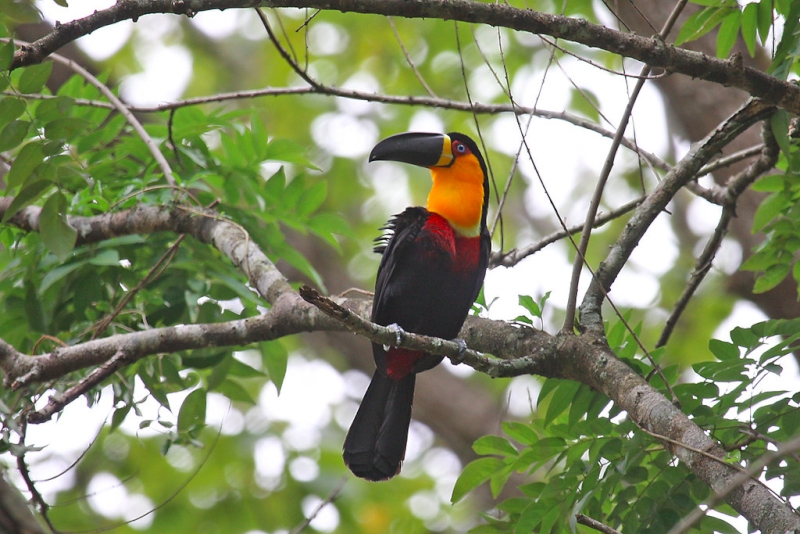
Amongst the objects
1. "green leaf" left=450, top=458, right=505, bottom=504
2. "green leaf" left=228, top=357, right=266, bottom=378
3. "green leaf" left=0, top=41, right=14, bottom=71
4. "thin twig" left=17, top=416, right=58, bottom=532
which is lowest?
"thin twig" left=17, top=416, right=58, bottom=532

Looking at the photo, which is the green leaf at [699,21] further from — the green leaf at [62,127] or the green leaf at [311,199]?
the green leaf at [62,127]

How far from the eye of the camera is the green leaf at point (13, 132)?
9.23 ft

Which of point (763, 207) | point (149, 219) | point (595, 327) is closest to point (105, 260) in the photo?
point (149, 219)

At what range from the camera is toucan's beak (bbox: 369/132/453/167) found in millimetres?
4250

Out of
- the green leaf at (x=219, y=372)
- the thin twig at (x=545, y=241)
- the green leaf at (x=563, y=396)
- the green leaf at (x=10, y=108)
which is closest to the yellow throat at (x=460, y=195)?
the thin twig at (x=545, y=241)

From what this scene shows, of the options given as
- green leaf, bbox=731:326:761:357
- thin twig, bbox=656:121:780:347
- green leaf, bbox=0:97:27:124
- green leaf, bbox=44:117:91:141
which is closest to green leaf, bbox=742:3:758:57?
thin twig, bbox=656:121:780:347

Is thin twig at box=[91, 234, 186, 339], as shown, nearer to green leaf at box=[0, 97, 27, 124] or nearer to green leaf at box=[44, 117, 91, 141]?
green leaf at box=[44, 117, 91, 141]

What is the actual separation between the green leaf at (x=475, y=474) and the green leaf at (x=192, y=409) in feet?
4.31

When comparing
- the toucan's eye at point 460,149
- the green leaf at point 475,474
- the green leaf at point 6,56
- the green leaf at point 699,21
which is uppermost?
the toucan's eye at point 460,149

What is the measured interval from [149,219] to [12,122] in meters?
1.09

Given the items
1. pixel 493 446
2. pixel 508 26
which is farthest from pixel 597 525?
pixel 508 26

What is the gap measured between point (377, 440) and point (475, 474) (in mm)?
809

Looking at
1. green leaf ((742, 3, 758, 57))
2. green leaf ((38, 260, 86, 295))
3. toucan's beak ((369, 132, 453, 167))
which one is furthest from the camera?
toucan's beak ((369, 132, 453, 167))

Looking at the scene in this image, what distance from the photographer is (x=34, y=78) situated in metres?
2.89
